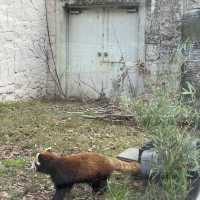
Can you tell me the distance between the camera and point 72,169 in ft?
15.4

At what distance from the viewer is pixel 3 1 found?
9.66 metres

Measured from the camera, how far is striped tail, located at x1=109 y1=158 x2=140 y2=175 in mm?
4954

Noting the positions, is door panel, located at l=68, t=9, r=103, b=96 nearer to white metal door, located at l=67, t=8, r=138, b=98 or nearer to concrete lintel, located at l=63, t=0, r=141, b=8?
white metal door, located at l=67, t=8, r=138, b=98

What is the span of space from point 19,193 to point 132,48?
5777mm

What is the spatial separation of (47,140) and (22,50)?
357 centimetres

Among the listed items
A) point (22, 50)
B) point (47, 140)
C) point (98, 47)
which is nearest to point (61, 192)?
point (47, 140)

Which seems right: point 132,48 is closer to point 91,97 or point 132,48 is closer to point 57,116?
point 91,97

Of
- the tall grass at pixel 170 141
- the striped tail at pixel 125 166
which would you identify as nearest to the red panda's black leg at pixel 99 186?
the striped tail at pixel 125 166

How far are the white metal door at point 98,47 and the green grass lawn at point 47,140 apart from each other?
963 mm

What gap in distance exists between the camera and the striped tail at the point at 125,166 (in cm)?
495

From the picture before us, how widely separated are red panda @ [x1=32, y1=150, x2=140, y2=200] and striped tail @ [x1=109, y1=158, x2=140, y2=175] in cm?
1

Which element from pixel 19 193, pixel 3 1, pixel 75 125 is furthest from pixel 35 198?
pixel 3 1

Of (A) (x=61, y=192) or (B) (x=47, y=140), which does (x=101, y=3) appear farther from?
(A) (x=61, y=192)

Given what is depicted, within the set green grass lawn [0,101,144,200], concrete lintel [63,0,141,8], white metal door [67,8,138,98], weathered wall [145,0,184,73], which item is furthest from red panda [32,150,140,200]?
concrete lintel [63,0,141,8]
